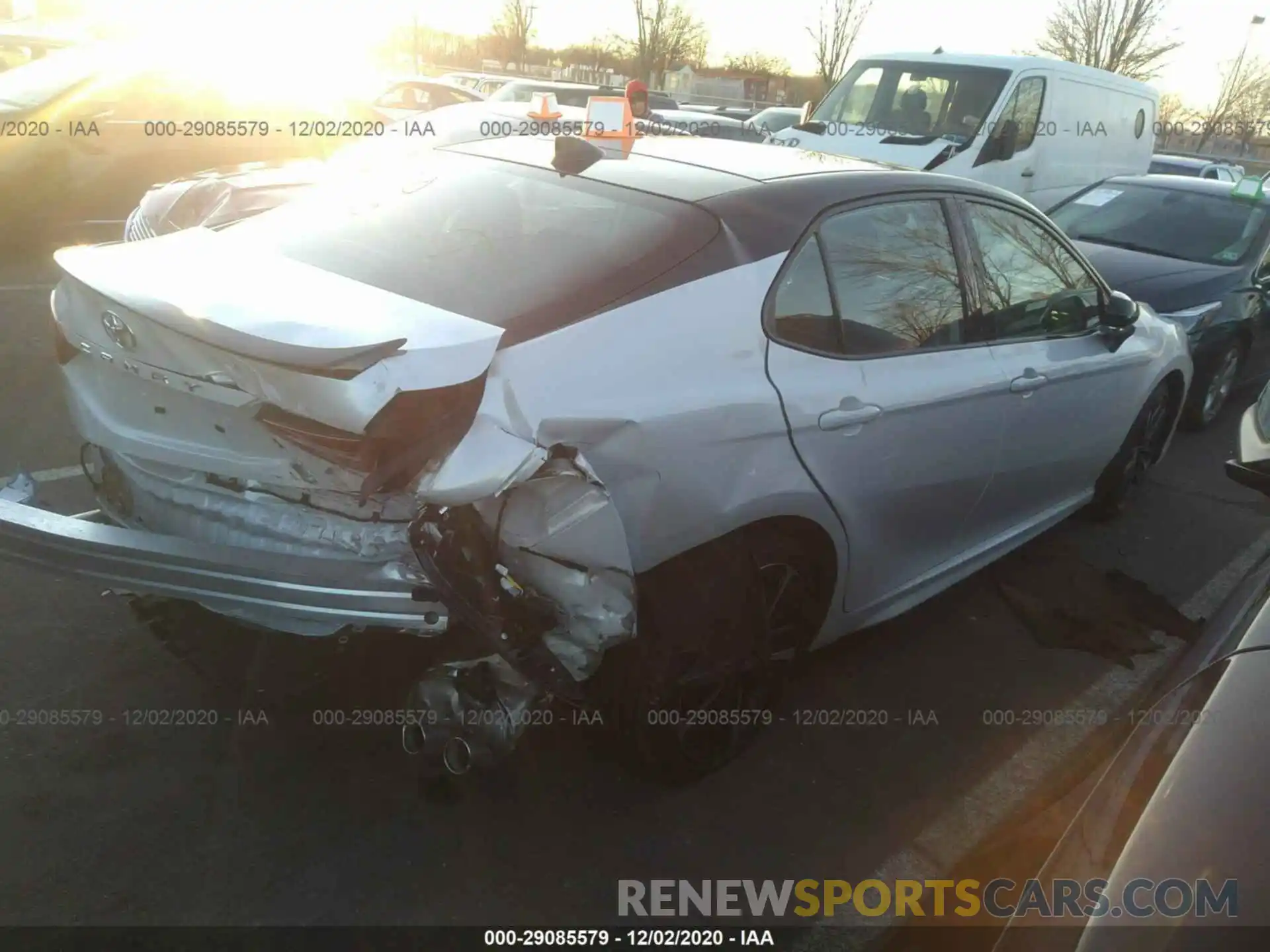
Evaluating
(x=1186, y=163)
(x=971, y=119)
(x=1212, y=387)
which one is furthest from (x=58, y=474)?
(x=1186, y=163)

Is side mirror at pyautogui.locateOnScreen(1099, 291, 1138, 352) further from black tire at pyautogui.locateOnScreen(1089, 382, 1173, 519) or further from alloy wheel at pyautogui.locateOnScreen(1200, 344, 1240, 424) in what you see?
alloy wheel at pyautogui.locateOnScreen(1200, 344, 1240, 424)

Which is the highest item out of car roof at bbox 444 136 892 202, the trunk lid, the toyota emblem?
car roof at bbox 444 136 892 202

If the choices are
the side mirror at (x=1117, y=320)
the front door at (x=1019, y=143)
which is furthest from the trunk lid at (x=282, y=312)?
the front door at (x=1019, y=143)

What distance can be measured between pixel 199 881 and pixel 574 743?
1.08m

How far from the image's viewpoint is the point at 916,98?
9930mm

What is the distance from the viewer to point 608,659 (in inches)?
104

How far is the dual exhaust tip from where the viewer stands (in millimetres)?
2434

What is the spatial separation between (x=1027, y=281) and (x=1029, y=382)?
47 centimetres

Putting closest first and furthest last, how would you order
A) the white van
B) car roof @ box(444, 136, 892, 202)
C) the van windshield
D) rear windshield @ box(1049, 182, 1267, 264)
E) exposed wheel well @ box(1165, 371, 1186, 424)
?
car roof @ box(444, 136, 892, 202), exposed wheel well @ box(1165, 371, 1186, 424), rear windshield @ box(1049, 182, 1267, 264), the white van, the van windshield

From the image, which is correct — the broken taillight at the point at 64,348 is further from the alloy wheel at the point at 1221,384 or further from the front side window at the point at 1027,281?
the alloy wheel at the point at 1221,384

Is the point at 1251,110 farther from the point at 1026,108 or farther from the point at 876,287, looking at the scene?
the point at 876,287

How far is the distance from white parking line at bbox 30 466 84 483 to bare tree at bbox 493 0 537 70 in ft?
129

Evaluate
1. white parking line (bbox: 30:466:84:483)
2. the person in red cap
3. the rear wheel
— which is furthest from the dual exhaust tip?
white parking line (bbox: 30:466:84:483)

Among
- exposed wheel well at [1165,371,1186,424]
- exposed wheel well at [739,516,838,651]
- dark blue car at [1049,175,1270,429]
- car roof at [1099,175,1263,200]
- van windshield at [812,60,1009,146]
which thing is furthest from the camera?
van windshield at [812,60,1009,146]
